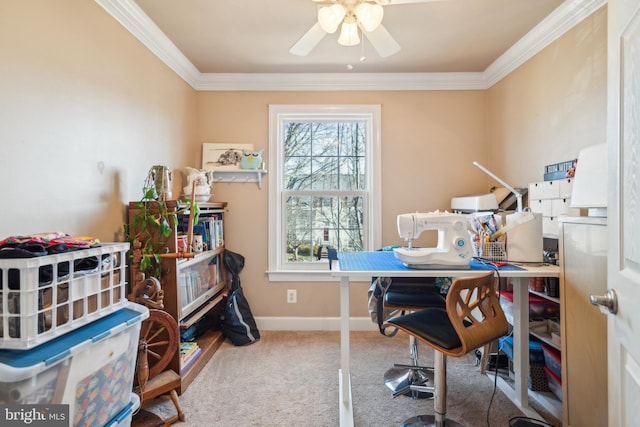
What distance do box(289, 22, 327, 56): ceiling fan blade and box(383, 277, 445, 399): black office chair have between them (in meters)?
1.52

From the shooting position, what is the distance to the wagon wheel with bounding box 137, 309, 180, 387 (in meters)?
1.61

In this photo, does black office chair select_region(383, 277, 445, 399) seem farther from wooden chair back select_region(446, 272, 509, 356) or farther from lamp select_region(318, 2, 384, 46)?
lamp select_region(318, 2, 384, 46)

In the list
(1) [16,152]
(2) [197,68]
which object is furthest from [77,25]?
(2) [197,68]

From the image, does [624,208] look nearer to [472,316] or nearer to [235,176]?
[472,316]

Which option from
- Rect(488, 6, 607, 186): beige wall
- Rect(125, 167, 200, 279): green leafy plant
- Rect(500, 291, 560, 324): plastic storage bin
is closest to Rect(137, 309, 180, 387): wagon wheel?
Rect(125, 167, 200, 279): green leafy plant

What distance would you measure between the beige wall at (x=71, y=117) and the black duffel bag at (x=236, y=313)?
1.07m

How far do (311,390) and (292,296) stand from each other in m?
1.02

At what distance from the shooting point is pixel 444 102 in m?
2.88

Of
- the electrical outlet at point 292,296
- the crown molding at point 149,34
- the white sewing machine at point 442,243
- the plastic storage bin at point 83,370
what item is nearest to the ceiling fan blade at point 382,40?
the white sewing machine at point 442,243

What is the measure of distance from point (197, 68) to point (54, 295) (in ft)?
7.79

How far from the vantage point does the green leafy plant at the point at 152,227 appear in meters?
1.79

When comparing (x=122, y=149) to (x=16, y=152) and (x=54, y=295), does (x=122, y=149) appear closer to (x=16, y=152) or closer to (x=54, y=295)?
(x=16, y=152)

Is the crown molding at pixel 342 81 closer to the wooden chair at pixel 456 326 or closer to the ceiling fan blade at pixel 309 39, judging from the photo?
the ceiling fan blade at pixel 309 39

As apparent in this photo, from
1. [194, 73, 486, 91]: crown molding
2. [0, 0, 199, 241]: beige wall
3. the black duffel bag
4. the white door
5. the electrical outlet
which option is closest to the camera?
the white door
